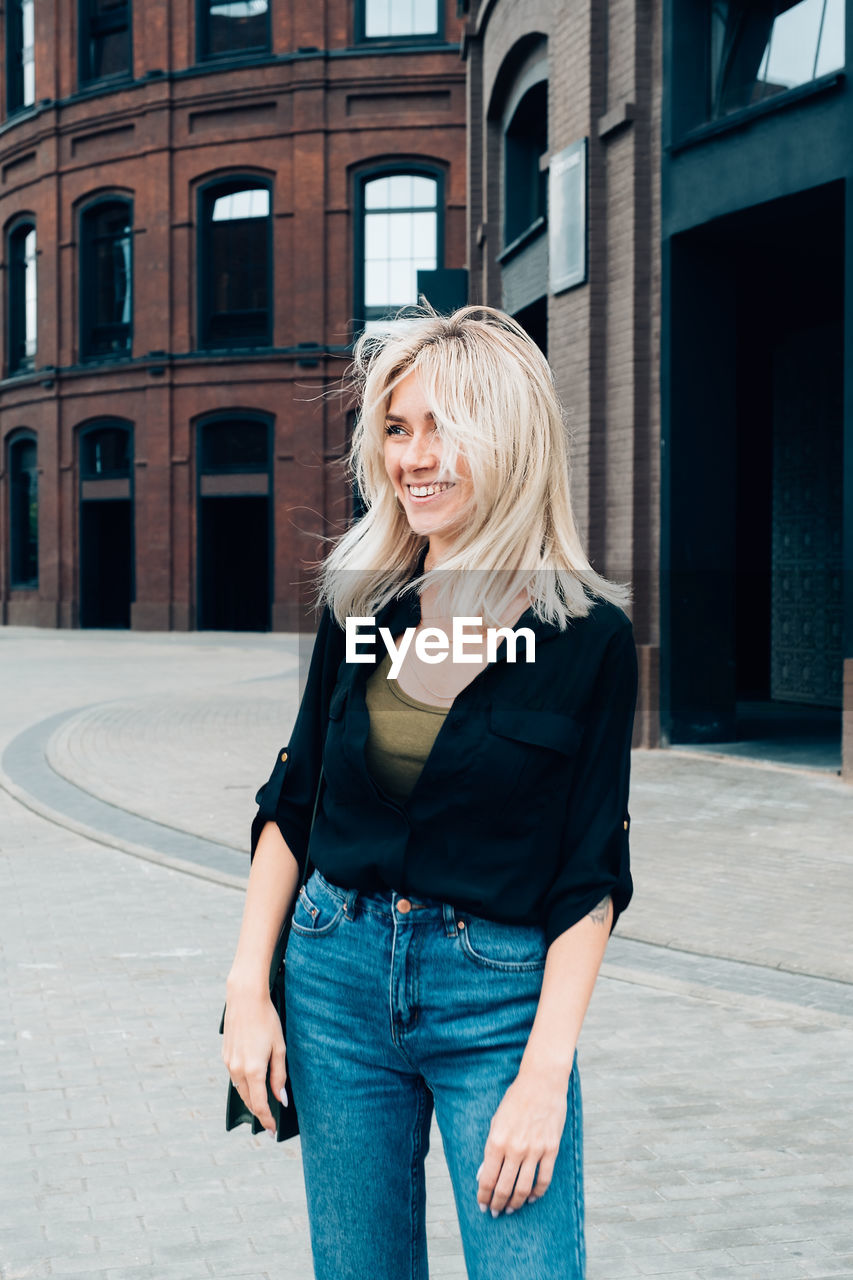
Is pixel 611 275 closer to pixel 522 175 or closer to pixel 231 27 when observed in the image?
pixel 522 175

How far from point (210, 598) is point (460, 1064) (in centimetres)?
3001

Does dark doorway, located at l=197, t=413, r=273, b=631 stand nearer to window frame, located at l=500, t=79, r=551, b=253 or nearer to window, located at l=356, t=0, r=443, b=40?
window, located at l=356, t=0, r=443, b=40

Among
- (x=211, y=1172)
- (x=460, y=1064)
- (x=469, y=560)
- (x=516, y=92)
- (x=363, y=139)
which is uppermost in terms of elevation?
(x=363, y=139)

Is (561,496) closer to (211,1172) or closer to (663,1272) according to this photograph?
(663,1272)

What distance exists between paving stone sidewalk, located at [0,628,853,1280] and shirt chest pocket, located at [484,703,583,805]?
187 cm

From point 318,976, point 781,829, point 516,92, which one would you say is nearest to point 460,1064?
point 318,976

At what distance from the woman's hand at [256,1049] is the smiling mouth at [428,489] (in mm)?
735

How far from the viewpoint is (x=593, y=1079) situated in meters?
4.59

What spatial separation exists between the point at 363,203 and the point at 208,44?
16.2 ft

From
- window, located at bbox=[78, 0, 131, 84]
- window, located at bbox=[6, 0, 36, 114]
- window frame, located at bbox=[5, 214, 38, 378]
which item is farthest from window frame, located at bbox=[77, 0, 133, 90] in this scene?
window frame, located at bbox=[5, 214, 38, 378]

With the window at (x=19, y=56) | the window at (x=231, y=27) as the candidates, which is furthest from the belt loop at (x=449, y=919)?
the window at (x=19, y=56)

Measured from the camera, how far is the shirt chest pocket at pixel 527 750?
74.9 inches

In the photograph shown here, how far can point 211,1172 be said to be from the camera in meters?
3.91

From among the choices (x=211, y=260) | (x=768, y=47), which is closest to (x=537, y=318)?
(x=768, y=47)
